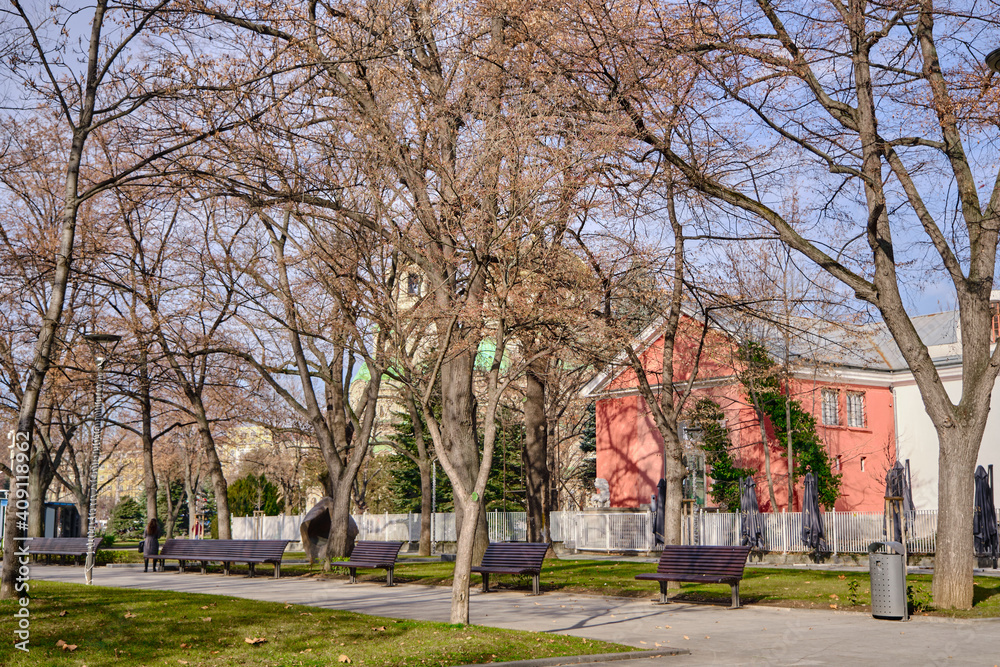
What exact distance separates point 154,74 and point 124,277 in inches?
503

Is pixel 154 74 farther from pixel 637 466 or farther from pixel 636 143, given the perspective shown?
pixel 637 466

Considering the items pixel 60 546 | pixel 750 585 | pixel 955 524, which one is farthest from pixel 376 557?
pixel 60 546

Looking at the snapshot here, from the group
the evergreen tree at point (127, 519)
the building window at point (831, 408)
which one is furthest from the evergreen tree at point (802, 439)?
the evergreen tree at point (127, 519)

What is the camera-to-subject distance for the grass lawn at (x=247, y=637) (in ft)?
30.6

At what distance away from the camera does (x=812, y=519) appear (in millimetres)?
27562

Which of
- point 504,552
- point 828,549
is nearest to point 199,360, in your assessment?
point 504,552

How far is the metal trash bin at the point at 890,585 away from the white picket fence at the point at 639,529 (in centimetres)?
1188

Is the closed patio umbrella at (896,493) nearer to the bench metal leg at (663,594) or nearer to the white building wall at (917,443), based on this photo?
the white building wall at (917,443)

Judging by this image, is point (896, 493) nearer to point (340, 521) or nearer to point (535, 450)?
point (535, 450)

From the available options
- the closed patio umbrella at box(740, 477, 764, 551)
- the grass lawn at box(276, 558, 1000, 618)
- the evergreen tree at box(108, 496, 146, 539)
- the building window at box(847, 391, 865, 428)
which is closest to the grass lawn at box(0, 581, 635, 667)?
the grass lawn at box(276, 558, 1000, 618)

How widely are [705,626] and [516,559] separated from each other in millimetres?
5387

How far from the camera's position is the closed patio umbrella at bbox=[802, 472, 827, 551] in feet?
90.2

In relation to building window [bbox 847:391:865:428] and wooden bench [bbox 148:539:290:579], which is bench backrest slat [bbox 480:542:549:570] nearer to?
wooden bench [bbox 148:539:290:579]

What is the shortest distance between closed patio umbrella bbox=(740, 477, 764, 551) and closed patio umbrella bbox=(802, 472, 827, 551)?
1.49 meters
